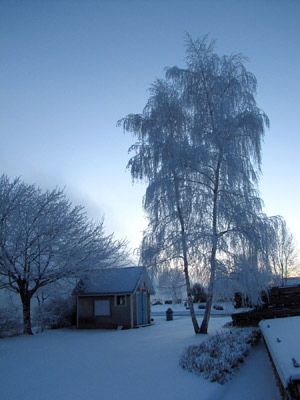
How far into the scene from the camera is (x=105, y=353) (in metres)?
10.1

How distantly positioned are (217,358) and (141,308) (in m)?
12.9

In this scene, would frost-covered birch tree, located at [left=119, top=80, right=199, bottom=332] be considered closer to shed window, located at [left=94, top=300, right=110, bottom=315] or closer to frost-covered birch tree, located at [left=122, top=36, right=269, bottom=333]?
frost-covered birch tree, located at [left=122, top=36, right=269, bottom=333]

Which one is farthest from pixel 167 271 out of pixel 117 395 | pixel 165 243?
pixel 117 395

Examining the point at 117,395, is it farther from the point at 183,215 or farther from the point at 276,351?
the point at 183,215

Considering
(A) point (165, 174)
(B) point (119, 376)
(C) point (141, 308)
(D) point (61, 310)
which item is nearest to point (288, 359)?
(B) point (119, 376)

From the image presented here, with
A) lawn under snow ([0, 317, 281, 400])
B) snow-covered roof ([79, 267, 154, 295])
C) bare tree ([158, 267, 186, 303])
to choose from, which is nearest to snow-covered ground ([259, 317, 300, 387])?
lawn under snow ([0, 317, 281, 400])

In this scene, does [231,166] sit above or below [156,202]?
above

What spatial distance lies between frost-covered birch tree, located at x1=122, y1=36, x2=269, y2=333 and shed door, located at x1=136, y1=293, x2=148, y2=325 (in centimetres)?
698

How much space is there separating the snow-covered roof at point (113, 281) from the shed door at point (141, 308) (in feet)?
2.70

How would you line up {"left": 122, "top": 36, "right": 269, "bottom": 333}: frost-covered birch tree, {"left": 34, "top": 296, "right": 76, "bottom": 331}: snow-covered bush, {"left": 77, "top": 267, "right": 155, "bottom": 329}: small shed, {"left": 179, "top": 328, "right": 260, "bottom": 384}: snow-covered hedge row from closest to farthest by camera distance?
1. {"left": 179, "top": 328, "right": 260, "bottom": 384}: snow-covered hedge row
2. {"left": 122, "top": 36, "right": 269, "bottom": 333}: frost-covered birch tree
3. {"left": 77, "top": 267, "right": 155, "bottom": 329}: small shed
4. {"left": 34, "top": 296, "right": 76, "bottom": 331}: snow-covered bush

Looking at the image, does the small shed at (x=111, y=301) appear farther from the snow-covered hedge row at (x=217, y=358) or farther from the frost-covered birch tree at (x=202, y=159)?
the snow-covered hedge row at (x=217, y=358)

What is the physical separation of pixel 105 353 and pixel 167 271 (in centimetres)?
401

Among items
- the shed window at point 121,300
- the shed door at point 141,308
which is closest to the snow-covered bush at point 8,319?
the shed window at point 121,300

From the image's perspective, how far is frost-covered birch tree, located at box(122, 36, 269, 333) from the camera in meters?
11.5
